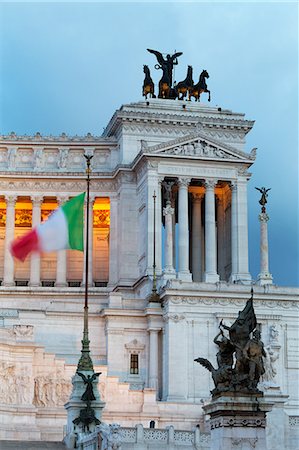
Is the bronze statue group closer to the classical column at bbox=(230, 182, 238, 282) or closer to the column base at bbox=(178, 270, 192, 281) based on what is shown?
the classical column at bbox=(230, 182, 238, 282)

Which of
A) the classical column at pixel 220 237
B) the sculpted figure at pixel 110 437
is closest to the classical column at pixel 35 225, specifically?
the classical column at pixel 220 237

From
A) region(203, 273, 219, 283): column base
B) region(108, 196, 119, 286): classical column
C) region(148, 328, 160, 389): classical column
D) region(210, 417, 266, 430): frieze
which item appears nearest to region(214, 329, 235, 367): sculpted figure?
region(210, 417, 266, 430): frieze

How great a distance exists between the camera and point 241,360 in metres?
28.5

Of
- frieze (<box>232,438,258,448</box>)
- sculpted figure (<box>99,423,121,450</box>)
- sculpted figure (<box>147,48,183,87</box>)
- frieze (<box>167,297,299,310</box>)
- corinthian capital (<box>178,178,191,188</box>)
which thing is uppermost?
sculpted figure (<box>147,48,183,87</box>)

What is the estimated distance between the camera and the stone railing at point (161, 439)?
148 feet

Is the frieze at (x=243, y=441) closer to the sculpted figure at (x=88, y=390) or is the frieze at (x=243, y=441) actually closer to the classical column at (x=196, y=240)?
the sculpted figure at (x=88, y=390)

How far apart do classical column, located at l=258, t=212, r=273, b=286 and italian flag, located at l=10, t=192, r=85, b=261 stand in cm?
2514

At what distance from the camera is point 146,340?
67312 millimetres

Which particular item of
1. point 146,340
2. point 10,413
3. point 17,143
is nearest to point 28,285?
point 17,143

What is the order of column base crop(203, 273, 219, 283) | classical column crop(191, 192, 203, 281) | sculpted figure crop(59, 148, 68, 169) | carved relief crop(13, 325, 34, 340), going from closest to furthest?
carved relief crop(13, 325, 34, 340)
column base crop(203, 273, 219, 283)
classical column crop(191, 192, 203, 281)
sculpted figure crop(59, 148, 68, 169)

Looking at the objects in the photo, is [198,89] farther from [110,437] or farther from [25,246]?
[110,437]

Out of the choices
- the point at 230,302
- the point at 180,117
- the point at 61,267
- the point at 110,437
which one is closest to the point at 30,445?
the point at 110,437

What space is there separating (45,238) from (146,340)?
77.6ft

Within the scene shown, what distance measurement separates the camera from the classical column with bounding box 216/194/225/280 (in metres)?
83.4
